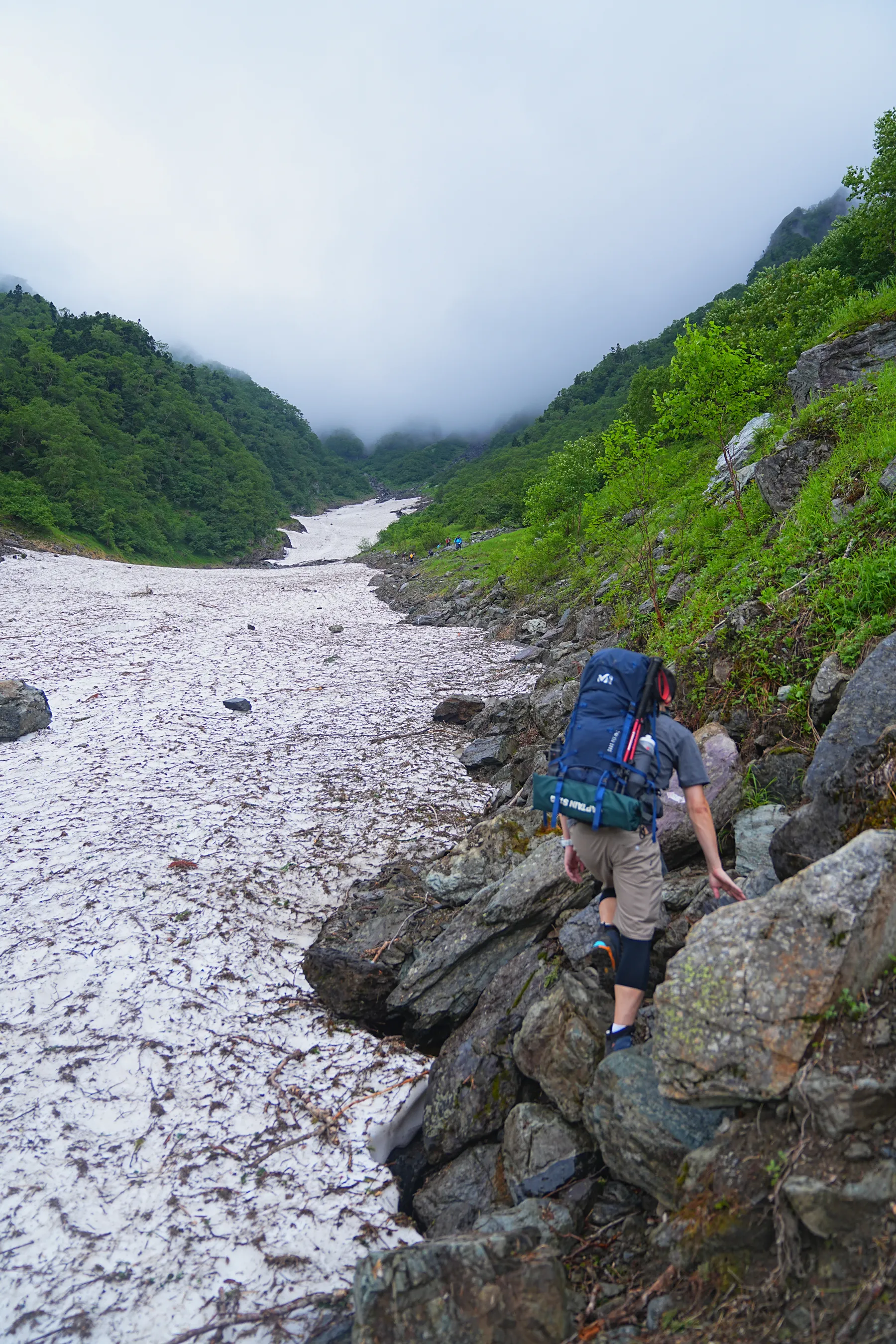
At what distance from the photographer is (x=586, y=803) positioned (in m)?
4.04

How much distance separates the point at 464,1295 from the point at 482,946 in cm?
293

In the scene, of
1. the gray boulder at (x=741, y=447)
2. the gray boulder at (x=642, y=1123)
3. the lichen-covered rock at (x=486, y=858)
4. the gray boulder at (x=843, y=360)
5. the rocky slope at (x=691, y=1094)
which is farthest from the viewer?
the gray boulder at (x=741, y=447)

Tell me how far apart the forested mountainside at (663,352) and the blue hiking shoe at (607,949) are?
860cm

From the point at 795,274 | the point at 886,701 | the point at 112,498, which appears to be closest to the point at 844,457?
the point at 886,701

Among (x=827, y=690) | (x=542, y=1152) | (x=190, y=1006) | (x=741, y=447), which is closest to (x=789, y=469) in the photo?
(x=741, y=447)

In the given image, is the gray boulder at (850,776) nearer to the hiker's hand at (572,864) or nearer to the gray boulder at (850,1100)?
the hiker's hand at (572,864)

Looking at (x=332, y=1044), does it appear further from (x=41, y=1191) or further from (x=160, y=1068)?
(x=41, y=1191)

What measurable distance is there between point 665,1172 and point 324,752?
32.4 feet

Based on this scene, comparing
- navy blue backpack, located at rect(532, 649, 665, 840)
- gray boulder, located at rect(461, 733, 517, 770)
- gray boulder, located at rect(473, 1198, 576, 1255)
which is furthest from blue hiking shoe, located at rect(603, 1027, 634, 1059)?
gray boulder, located at rect(461, 733, 517, 770)

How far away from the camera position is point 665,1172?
10.8 ft

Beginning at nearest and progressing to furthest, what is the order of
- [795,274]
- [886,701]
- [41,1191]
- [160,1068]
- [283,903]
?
[886,701] → [41,1191] → [160,1068] → [283,903] → [795,274]

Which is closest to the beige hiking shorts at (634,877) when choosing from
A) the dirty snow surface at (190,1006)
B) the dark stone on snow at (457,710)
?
the dirty snow surface at (190,1006)

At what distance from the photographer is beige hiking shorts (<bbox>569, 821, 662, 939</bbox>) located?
4160 mm

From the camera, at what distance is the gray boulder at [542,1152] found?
12.5ft
